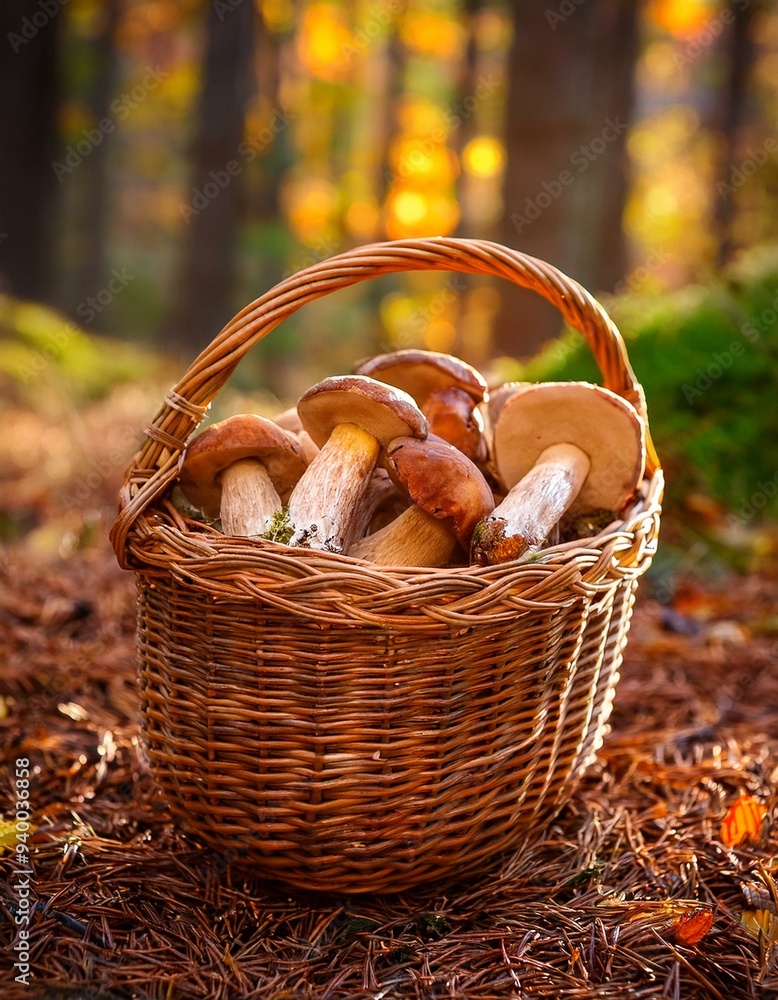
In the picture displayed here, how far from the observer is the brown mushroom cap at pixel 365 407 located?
158cm

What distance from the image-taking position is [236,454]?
5.59 feet

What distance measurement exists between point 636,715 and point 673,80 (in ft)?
79.1

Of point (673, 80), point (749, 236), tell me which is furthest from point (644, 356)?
point (673, 80)

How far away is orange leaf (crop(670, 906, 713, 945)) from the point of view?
1.46m

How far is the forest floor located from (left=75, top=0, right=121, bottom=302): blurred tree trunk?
15.3 meters

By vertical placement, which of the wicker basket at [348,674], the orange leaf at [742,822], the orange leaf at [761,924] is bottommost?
the orange leaf at [742,822]

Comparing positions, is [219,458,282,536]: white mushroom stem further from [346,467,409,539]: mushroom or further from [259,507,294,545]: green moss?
[346,467,409,539]: mushroom

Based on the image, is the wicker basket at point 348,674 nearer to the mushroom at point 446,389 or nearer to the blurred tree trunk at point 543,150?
the mushroom at point 446,389

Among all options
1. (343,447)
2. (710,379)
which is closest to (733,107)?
(710,379)

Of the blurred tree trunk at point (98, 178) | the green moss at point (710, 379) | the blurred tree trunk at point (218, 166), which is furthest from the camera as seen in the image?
the blurred tree trunk at point (98, 178)

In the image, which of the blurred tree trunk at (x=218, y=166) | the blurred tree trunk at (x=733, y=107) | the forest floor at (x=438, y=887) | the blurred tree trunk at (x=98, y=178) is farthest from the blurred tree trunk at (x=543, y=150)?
the blurred tree trunk at (x=98, y=178)

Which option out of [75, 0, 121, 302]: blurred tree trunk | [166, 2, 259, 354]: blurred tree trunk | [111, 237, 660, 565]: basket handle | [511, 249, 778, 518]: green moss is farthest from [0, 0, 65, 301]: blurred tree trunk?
[111, 237, 660, 565]: basket handle

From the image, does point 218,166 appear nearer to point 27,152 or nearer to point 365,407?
point 27,152

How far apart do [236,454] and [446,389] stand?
0.54m
